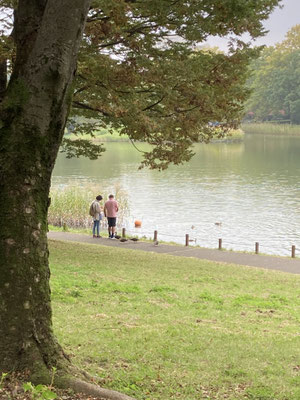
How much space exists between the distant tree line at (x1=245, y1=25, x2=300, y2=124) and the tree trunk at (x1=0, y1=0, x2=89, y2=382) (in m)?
113

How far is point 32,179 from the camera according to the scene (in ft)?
16.6

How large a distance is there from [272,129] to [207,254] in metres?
101

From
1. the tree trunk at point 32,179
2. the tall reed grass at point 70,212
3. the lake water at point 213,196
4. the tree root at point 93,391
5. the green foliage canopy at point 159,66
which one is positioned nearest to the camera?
the tree root at point 93,391

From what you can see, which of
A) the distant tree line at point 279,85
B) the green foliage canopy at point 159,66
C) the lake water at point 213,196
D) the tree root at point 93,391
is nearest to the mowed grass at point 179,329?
the tree root at point 93,391

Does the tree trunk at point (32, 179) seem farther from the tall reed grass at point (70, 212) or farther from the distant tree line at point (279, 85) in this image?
the distant tree line at point (279, 85)

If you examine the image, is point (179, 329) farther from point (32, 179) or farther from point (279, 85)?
point (279, 85)

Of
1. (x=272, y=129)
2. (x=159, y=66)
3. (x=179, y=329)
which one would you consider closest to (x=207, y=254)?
(x=159, y=66)

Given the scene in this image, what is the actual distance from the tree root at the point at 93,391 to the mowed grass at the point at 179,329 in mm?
585

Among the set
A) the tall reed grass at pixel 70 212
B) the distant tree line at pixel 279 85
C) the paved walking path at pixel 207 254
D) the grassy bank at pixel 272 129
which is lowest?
the paved walking path at pixel 207 254

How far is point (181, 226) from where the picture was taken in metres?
29.1

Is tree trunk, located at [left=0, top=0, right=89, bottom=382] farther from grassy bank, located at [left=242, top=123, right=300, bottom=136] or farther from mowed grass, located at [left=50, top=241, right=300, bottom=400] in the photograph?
grassy bank, located at [left=242, top=123, right=300, bottom=136]

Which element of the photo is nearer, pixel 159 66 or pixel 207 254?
pixel 159 66

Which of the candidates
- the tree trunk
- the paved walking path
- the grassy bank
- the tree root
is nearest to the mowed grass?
the tree root

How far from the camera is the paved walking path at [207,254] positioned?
17.6 metres
